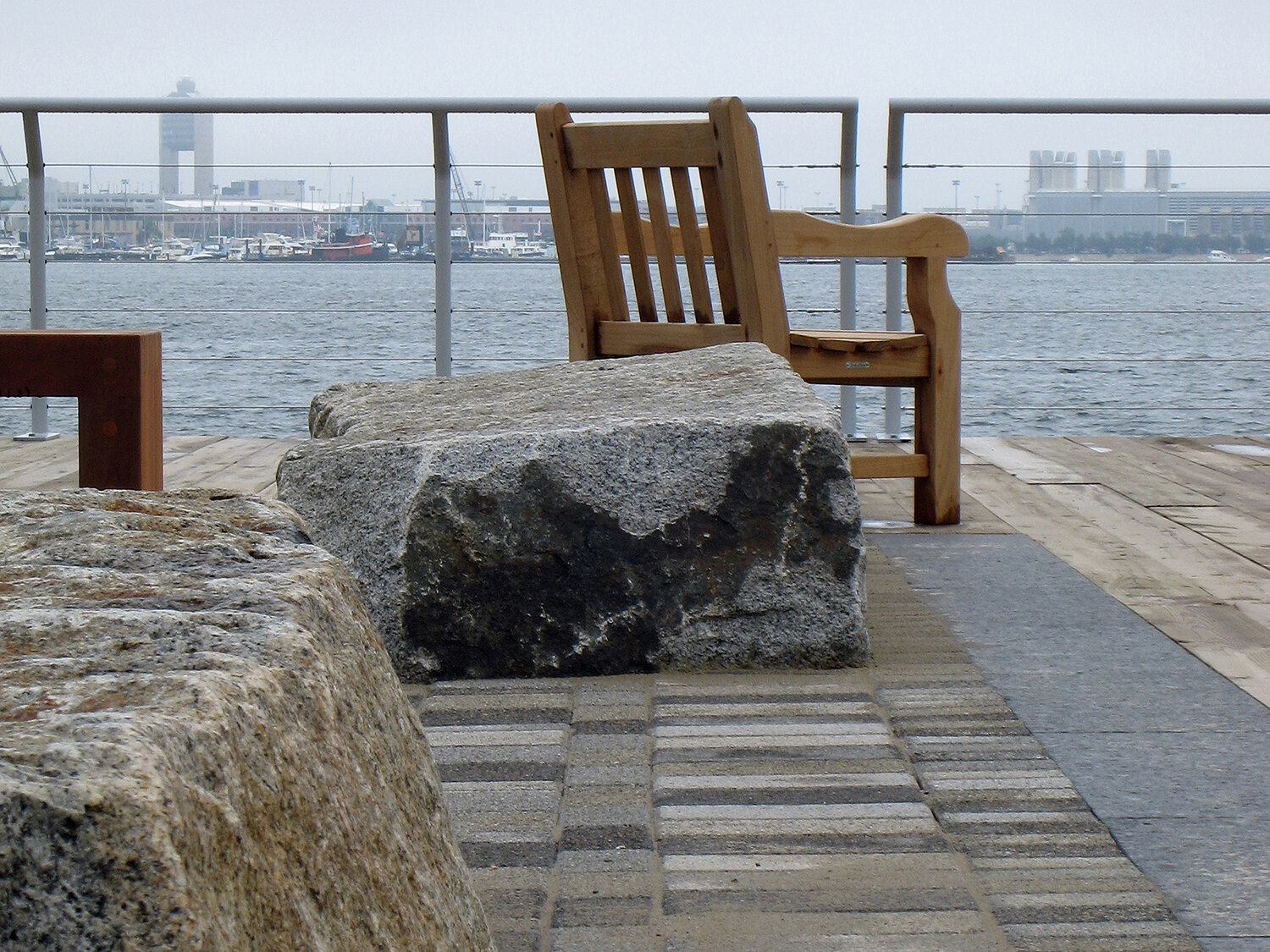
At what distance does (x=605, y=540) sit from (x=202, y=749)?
1.44 metres

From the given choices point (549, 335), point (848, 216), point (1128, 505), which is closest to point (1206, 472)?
point (1128, 505)

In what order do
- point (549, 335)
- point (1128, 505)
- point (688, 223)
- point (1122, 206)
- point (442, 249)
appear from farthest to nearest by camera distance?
1. point (549, 335)
2. point (1122, 206)
3. point (442, 249)
4. point (1128, 505)
5. point (688, 223)

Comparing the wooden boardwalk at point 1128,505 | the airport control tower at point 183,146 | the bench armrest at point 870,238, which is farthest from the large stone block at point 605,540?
the airport control tower at point 183,146

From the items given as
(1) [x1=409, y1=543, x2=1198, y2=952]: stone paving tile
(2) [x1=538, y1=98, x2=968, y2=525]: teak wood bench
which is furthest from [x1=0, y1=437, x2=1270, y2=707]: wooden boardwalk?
(1) [x1=409, y1=543, x2=1198, y2=952]: stone paving tile

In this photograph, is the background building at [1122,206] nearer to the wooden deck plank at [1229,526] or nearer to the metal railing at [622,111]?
the metal railing at [622,111]

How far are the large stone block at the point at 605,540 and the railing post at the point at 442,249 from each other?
2615 millimetres

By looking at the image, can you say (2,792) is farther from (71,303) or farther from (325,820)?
(71,303)

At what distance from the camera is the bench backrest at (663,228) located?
2857mm

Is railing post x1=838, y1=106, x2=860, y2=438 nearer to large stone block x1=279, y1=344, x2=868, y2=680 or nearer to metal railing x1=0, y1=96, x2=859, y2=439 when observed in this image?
metal railing x1=0, y1=96, x2=859, y2=439

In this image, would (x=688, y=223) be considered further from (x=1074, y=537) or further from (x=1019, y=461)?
(x=1019, y=461)

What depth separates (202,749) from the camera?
63 cm

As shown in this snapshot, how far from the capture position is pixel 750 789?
158 cm

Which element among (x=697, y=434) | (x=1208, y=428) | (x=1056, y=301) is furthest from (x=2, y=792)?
(x=1056, y=301)

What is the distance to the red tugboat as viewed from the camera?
210 inches
